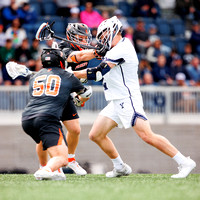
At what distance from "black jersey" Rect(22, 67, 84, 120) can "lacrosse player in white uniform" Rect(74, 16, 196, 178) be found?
0.43 meters

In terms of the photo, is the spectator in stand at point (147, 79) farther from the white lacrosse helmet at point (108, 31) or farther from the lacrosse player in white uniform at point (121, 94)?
the white lacrosse helmet at point (108, 31)

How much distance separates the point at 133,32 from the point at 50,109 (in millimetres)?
10643

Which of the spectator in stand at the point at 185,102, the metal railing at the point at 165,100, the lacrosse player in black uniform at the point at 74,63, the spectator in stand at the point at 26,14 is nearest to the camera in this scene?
the lacrosse player in black uniform at the point at 74,63

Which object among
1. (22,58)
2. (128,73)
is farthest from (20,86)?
(128,73)

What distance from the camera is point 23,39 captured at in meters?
14.9

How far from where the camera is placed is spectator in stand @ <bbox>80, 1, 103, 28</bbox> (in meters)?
16.2

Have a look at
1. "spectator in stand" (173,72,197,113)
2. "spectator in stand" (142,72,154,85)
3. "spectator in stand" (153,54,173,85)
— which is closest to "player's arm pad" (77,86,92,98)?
"spectator in stand" (173,72,197,113)

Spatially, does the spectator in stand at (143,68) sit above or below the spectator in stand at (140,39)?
below

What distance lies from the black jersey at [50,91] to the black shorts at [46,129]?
2.4 inches

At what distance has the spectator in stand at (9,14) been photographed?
15758 mm

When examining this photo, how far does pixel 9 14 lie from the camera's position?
15781mm

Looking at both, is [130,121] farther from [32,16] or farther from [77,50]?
[32,16]

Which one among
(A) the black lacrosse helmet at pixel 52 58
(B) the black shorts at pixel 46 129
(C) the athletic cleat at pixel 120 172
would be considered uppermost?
(A) the black lacrosse helmet at pixel 52 58

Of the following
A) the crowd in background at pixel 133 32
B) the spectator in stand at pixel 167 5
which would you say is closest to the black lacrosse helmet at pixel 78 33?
the crowd in background at pixel 133 32
